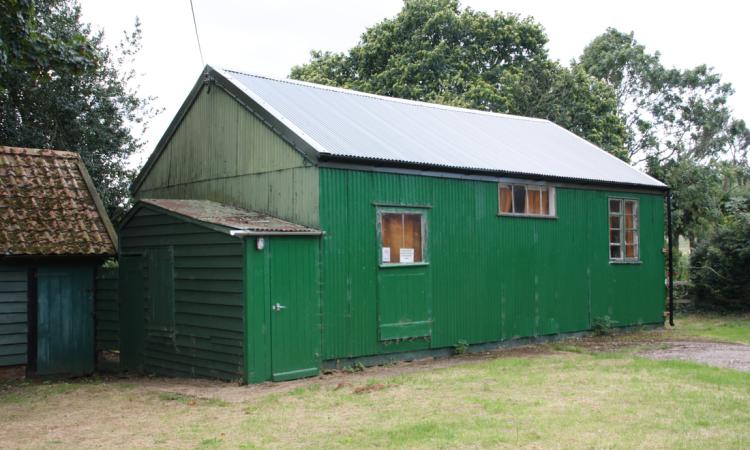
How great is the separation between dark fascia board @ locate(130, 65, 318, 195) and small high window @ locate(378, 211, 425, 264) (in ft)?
6.31

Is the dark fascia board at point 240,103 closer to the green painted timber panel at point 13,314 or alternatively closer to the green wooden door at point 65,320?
the green wooden door at point 65,320

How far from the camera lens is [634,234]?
65.1 ft

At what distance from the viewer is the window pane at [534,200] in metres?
17.0

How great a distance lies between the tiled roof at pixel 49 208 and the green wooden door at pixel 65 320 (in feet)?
2.14

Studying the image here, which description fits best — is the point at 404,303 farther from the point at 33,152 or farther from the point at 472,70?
the point at 472,70

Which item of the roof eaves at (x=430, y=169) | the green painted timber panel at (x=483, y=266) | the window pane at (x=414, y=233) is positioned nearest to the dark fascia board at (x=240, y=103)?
the roof eaves at (x=430, y=169)

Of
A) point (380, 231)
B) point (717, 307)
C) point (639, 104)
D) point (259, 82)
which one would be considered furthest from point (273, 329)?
point (639, 104)

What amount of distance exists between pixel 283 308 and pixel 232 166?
395 cm

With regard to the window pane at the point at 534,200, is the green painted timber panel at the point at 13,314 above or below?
below

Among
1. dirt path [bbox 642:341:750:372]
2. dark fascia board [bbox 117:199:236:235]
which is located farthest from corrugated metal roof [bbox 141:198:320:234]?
dirt path [bbox 642:341:750:372]

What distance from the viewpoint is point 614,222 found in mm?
19453

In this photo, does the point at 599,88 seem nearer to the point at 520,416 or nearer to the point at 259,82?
the point at 259,82

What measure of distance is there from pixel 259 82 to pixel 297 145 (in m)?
3.13

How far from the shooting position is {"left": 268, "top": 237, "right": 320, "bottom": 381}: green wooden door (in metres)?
12.2
